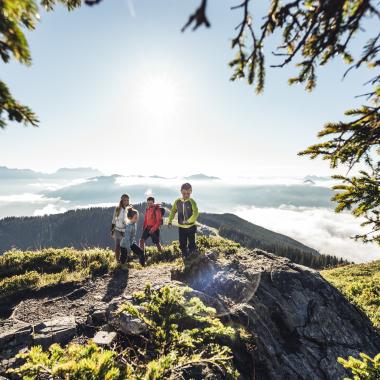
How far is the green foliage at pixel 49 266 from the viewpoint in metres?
10.1

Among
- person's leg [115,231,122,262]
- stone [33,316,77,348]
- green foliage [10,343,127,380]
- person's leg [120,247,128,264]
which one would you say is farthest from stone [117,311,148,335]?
person's leg [115,231,122,262]

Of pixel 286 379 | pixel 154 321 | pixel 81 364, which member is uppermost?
pixel 81 364

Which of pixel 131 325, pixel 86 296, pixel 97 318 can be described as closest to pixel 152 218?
pixel 86 296

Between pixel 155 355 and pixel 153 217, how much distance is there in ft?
29.7

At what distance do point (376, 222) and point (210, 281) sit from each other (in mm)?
4937

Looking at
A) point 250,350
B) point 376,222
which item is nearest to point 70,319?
point 250,350

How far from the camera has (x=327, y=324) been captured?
7.99 meters

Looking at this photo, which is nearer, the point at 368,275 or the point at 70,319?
the point at 70,319

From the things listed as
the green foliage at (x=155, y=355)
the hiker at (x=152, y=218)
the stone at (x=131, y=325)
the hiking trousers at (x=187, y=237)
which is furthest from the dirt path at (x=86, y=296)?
the green foliage at (x=155, y=355)

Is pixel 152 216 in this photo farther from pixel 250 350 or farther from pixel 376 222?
pixel 376 222

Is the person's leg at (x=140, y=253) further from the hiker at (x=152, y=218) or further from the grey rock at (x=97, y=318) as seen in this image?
the grey rock at (x=97, y=318)

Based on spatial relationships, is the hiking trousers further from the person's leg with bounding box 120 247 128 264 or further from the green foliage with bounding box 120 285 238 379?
the green foliage with bounding box 120 285 238 379

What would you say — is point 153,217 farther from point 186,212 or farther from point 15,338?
point 15,338

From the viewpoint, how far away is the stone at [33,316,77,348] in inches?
223
